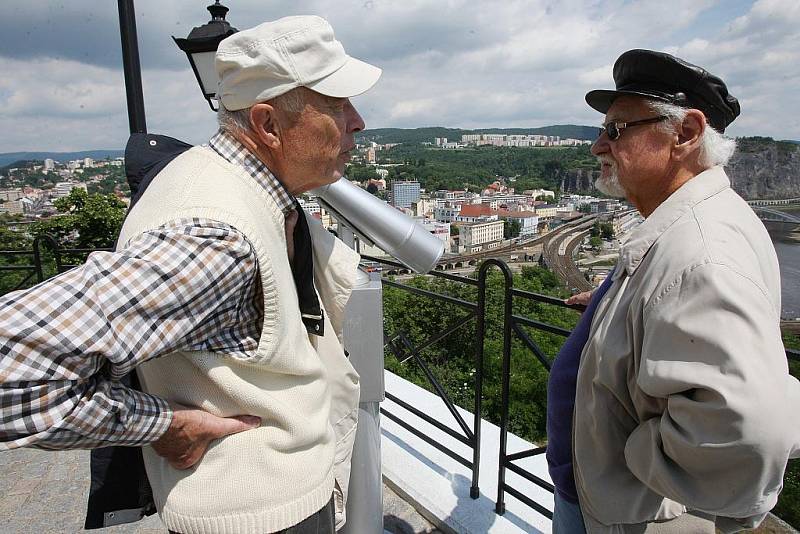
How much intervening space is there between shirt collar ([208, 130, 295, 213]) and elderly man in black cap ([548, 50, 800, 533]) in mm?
969

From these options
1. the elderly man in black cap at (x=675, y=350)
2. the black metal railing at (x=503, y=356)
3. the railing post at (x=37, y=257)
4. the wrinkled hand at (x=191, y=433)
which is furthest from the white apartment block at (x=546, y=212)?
the wrinkled hand at (x=191, y=433)

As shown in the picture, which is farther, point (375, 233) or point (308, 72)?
point (375, 233)

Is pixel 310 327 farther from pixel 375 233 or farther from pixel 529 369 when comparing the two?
pixel 529 369

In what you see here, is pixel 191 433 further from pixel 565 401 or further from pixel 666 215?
pixel 666 215

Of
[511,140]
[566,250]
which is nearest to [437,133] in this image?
[511,140]

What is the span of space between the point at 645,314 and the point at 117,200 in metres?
29.0

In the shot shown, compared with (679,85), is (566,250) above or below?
below

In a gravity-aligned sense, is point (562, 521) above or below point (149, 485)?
below

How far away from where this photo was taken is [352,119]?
55.3 inches

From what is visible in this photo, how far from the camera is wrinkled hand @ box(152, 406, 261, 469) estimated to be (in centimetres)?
109

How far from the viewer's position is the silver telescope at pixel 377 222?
6.73 ft

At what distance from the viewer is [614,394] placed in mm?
1370

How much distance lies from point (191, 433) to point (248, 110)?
0.80 meters

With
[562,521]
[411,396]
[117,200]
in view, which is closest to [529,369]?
[411,396]
